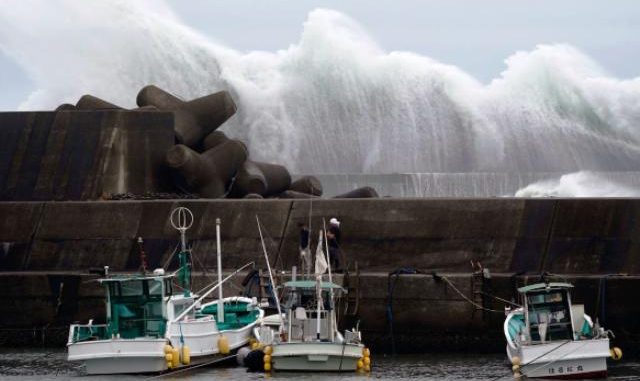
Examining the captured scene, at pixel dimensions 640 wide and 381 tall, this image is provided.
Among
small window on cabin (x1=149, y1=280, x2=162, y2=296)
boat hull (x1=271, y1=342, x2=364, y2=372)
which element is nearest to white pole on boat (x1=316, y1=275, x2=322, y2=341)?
boat hull (x1=271, y1=342, x2=364, y2=372)

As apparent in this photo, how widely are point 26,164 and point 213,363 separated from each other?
772 centimetres

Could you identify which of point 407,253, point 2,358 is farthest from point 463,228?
point 2,358

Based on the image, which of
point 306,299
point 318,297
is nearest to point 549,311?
point 318,297

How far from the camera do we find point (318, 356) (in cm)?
2231

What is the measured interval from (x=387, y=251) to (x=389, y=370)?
3309mm

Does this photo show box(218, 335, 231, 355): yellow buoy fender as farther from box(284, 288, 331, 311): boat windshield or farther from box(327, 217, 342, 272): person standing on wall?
box(327, 217, 342, 272): person standing on wall

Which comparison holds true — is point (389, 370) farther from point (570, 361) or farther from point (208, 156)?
point (208, 156)

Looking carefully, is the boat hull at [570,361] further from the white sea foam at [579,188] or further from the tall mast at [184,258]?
the white sea foam at [579,188]

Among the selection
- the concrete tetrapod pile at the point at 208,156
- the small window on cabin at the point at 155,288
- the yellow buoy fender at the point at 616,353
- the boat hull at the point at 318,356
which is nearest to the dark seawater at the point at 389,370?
the boat hull at the point at 318,356

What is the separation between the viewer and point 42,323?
26.3m

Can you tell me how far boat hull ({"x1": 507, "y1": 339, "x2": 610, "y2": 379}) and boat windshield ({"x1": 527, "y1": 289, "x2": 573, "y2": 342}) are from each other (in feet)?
1.52

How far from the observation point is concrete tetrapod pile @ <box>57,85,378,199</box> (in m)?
30.5

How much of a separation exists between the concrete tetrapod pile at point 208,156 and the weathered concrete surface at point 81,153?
0.45 m

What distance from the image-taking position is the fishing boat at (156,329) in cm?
2255
